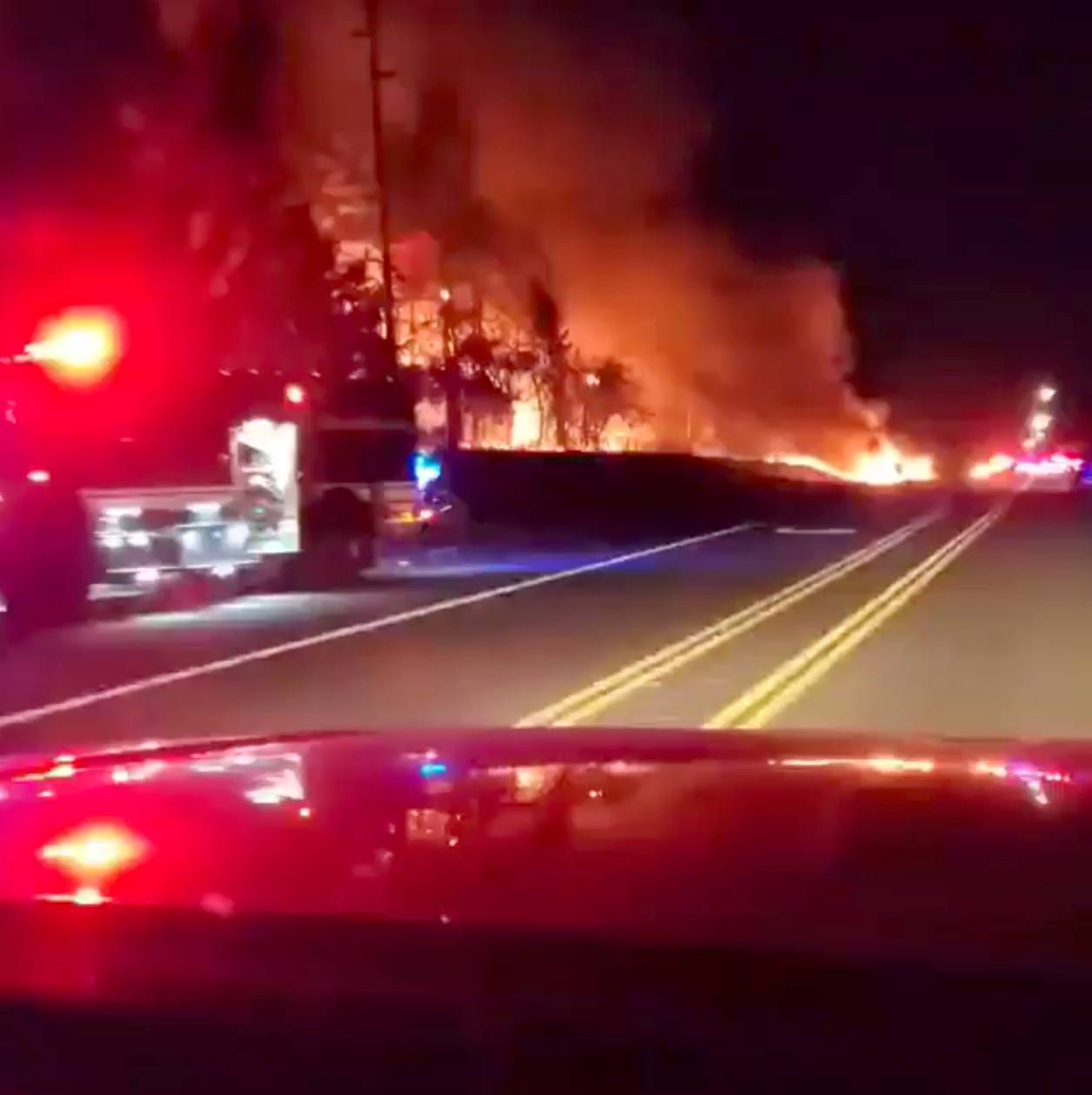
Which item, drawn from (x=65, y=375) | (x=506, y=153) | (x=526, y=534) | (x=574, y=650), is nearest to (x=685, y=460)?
(x=506, y=153)

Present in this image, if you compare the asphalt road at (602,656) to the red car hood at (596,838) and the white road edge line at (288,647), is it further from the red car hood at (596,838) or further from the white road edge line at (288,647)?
the red car hood at (596,838)

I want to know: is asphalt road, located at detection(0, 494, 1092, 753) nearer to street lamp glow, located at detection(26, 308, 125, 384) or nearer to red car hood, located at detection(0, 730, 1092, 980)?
street lamp glow, located at detection(26, 308, 125, 384)

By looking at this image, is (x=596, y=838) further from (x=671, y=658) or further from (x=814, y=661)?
(x=671, y=658)

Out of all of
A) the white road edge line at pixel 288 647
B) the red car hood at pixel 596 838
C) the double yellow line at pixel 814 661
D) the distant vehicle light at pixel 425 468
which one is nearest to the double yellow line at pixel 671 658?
the double yellow line at pixel 814 661

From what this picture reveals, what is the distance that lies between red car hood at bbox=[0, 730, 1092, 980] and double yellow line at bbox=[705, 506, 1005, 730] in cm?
774

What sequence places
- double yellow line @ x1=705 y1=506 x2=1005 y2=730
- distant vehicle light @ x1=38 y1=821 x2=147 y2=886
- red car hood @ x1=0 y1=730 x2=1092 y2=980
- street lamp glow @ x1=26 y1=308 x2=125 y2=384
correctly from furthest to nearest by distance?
street lamp glow @ x1=26 y1=308 x2=125 y2=384
double yellow line @ x1=705 y1=506 x2=1005 y2=730
distant vehicle light @ x1=38 y1=821 x2=147 y2=886
red car hood @ x1=0 y1=730 x2=1092 y2=980

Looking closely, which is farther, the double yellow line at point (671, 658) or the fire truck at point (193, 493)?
the fire truck at point (193, 493)

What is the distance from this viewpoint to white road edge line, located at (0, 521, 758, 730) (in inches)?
682

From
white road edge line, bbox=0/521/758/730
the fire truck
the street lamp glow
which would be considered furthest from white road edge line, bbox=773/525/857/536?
the street lamp glow

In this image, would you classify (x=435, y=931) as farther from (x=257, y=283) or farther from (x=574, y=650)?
(x=257, y=283)

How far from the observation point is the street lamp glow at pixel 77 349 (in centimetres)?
2653

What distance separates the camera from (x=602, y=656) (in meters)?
20.5

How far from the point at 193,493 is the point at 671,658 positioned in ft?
30.9

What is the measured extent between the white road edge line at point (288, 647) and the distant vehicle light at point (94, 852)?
12896 millimetres
